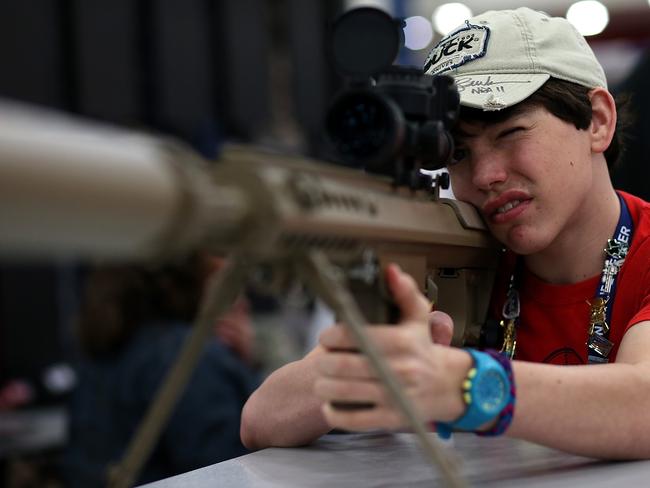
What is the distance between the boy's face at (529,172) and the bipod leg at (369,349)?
612mm

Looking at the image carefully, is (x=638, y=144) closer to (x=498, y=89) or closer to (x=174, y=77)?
(x=498, y=89)

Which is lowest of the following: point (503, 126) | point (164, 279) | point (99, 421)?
point (99, 421)

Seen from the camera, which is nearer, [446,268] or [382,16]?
[382,16]

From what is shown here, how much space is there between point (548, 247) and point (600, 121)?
0.23 m

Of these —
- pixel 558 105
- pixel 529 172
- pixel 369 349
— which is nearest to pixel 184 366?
pixel 369 349

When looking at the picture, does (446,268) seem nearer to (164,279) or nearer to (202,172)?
(202,172)

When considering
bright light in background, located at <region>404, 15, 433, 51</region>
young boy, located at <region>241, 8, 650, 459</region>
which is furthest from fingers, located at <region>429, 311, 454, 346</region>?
bright light in background, located at <region>404, 15, 433, 51</region>

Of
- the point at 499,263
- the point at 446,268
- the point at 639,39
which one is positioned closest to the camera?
the point at 446,268

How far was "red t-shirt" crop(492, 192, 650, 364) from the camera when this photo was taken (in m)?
1.43

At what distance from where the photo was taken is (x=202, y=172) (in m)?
0.76

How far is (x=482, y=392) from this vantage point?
1021 mm

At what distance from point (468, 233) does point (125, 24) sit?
375cm

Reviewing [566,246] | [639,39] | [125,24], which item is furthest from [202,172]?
[639,39]

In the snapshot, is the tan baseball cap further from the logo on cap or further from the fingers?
the fingers
